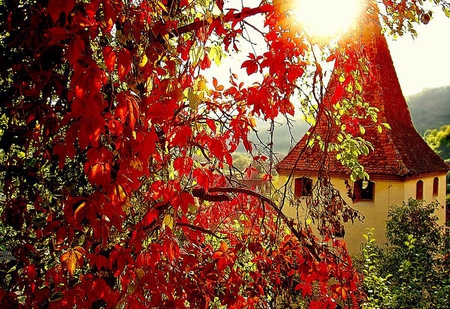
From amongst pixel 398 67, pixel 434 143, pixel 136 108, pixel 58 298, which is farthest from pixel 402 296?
pixel 434 143

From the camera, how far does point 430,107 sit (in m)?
74.8

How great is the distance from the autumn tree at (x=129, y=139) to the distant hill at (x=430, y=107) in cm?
7004

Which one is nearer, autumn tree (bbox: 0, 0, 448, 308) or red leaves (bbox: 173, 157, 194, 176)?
autumn tree (bbox: 0, 0, 448, 308)

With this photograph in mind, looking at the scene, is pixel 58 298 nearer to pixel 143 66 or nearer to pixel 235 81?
pixel 143 66

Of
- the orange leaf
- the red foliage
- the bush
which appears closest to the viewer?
the red foliage

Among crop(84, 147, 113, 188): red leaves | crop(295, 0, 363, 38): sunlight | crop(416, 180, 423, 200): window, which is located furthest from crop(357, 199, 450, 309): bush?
crop(84, 147, 113, 188): red leaves

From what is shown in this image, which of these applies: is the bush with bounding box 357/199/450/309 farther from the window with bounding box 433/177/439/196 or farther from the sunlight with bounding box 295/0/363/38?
the sunlight with bounding box 295/0/363/38

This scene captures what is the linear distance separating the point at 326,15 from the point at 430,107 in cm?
8160

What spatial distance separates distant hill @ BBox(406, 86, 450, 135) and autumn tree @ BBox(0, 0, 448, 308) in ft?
230

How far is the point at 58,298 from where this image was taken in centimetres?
222

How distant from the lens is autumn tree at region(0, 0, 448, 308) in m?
1.54

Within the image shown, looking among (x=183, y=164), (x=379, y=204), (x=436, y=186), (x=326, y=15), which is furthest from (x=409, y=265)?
(x=436, y=186)

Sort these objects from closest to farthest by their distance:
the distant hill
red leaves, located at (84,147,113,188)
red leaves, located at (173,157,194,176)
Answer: red leaves, located at (84,147,113,188) < red leaves, located at (173,157,194,176) < the distant hill

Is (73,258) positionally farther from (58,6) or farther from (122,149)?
(58,6)
